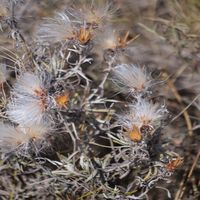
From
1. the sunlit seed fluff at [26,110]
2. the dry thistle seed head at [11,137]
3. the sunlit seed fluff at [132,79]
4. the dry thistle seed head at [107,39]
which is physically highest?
the dry thistle seed head at [107,39]

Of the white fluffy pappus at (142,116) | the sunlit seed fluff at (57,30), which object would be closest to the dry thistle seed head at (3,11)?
the sunlit seed fluff at (57,30)

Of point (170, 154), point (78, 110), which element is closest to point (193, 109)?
point (170, 154)


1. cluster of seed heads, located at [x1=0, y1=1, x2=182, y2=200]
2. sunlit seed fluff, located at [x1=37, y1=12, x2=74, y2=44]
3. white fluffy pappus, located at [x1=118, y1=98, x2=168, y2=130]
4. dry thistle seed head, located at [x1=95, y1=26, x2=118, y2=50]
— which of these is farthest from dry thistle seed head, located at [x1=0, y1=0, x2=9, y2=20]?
white fluffy pappus, located at [x1=118, y1=98, x2=168, y2=130]

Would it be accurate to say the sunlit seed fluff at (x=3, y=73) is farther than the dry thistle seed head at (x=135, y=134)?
Yes

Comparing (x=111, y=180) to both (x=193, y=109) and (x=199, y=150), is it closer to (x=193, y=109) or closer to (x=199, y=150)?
(x=199, y=150)

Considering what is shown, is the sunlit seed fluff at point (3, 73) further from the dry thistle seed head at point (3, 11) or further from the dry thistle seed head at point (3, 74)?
the dry thistle seed head at point (3, 11)

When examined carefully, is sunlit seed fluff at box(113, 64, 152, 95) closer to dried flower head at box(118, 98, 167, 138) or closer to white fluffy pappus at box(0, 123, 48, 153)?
dried flower head at box(118, 98, 167, 138)

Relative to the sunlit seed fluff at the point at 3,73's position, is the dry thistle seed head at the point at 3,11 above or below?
above

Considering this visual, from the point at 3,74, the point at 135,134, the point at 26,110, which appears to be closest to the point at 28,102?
the point at 26,110
